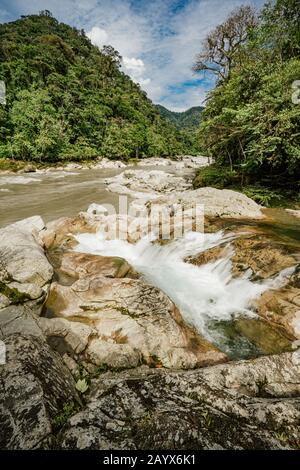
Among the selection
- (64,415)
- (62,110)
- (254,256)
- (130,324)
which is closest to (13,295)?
(130,324)

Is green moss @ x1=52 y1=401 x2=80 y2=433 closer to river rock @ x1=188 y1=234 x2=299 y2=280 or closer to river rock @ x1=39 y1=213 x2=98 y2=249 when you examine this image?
river rock @ x1=188 y1=234 x2=299 y2=280

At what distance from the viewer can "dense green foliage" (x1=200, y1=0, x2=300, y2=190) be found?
10.6 metres

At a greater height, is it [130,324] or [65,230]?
[65,230]

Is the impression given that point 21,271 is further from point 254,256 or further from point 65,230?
point 254,256

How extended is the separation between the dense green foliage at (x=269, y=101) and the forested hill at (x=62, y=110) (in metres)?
34.2

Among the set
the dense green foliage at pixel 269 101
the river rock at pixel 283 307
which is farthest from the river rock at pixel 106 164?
the river rock at pixel 283 307

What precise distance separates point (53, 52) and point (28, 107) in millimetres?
34978

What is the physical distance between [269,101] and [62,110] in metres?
47.6

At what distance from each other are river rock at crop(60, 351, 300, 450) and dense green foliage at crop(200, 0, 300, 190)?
9.97 m

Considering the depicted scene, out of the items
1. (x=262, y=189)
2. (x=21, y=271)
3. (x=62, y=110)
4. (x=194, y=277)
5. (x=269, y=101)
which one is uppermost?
(x=62, y=110)

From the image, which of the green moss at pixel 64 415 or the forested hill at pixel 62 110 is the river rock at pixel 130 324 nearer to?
the green moss at pixel 64 415

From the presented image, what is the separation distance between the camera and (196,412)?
2.49m
